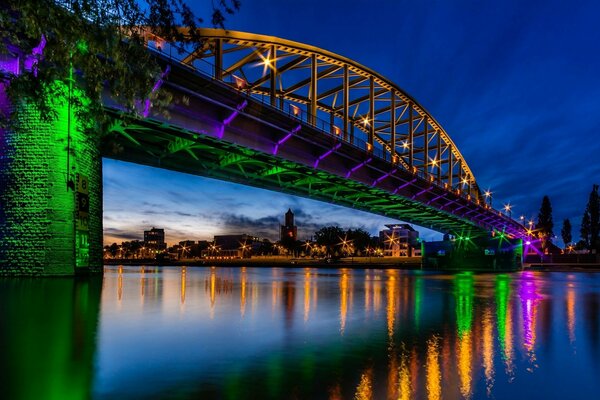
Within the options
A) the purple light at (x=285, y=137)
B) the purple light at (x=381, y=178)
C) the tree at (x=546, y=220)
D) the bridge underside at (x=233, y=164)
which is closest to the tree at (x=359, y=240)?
the tree at (x=546, y=220)

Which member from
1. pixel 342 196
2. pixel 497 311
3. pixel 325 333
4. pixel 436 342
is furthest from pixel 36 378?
pixel 342 196

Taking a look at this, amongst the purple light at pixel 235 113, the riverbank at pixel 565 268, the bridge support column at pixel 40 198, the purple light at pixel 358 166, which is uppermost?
the purple light at pixel 235 113

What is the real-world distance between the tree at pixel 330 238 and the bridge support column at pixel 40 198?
124761 millimetres

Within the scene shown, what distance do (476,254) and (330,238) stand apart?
231 feet

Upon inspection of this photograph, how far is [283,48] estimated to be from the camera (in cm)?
4950

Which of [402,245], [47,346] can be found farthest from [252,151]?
[402,245]

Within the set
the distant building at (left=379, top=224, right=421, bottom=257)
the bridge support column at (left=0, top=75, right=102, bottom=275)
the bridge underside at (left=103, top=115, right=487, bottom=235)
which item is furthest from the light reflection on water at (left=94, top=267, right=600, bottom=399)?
the distant building at (left=379, top=224, right=421, bottom=257)

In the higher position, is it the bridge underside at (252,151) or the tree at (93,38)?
the bridge underside at (252,151)

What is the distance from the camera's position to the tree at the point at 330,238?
148 meters

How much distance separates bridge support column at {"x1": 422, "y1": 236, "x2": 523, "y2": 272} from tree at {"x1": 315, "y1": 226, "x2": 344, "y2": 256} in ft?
206

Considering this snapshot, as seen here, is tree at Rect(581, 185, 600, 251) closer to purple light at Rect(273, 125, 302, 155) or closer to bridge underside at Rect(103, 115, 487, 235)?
bridge underside at Rect(103, 115, 487, 235)

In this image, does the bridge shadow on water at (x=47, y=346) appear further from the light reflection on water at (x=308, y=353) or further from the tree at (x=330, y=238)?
the tree at (x=330, y=238)

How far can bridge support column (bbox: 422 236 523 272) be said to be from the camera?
79.8 metres

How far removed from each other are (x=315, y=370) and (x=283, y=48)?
1844 inches
